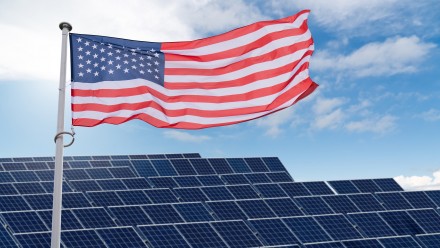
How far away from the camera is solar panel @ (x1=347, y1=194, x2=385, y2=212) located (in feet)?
129

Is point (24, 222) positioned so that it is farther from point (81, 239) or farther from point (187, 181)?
Result: point (187, 181)

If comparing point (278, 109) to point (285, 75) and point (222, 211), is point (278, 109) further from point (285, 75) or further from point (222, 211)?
point (222, 211)

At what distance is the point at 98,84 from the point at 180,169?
118ft

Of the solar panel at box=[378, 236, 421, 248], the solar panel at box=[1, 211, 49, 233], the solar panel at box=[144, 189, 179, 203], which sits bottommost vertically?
the solar panel at box=[378, 236, 421, 248]

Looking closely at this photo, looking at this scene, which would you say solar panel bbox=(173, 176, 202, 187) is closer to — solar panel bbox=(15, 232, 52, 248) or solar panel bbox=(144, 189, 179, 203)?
solar panel bbox=(144, 189, 179, 203)

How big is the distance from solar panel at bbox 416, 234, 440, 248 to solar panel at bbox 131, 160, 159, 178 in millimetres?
21986

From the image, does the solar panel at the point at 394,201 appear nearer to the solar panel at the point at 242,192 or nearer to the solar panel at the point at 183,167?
the solar panel at the point at 242,192

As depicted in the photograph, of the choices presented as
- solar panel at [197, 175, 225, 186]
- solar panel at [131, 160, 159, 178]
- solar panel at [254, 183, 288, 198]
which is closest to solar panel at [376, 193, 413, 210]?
solar panel at [254, 183, 288, 198]

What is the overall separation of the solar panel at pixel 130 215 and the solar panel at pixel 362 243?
1131cm

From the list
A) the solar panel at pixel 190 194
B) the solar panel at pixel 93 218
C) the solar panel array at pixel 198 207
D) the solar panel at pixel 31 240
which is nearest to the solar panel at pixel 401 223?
the solar panel array at pixel 198 207

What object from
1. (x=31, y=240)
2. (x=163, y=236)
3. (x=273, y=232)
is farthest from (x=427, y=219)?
(x=31, y=240)

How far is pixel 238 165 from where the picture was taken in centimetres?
5162

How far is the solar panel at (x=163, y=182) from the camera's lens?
43.7 meters

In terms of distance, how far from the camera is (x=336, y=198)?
39.4 m
